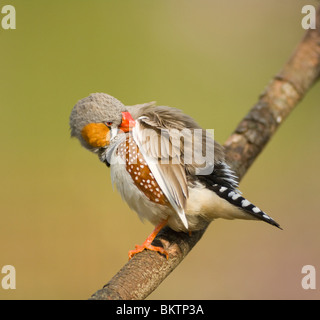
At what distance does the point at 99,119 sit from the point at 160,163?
0.95 feet

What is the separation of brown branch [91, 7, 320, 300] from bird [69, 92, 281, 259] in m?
0.06

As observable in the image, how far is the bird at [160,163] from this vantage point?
1.59 m

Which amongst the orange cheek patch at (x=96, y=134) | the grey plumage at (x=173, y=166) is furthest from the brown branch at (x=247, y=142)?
the orange cheek patch at (x=96, y=134)

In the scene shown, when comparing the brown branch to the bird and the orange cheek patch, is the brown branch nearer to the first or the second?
the bird

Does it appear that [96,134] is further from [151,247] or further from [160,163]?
[151,247]

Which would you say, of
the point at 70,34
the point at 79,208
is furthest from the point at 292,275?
the point at 70,34

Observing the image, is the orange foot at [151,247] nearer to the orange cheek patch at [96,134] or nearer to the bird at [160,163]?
the bird at [160,163]

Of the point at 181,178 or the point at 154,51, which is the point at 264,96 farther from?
the point at 154,51

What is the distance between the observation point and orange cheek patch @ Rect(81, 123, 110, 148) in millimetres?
1653

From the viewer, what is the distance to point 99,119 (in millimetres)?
1640

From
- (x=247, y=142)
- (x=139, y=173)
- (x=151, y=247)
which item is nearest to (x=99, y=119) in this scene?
(x=139, y=173)

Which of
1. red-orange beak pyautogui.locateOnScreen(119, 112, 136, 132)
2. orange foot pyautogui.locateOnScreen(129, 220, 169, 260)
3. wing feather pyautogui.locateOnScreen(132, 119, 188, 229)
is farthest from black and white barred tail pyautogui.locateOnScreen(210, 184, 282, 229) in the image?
red-orange beak pyautogui.locateOnScreen(119, 112, 136, 132)

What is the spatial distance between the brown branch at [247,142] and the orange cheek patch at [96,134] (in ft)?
1.50
